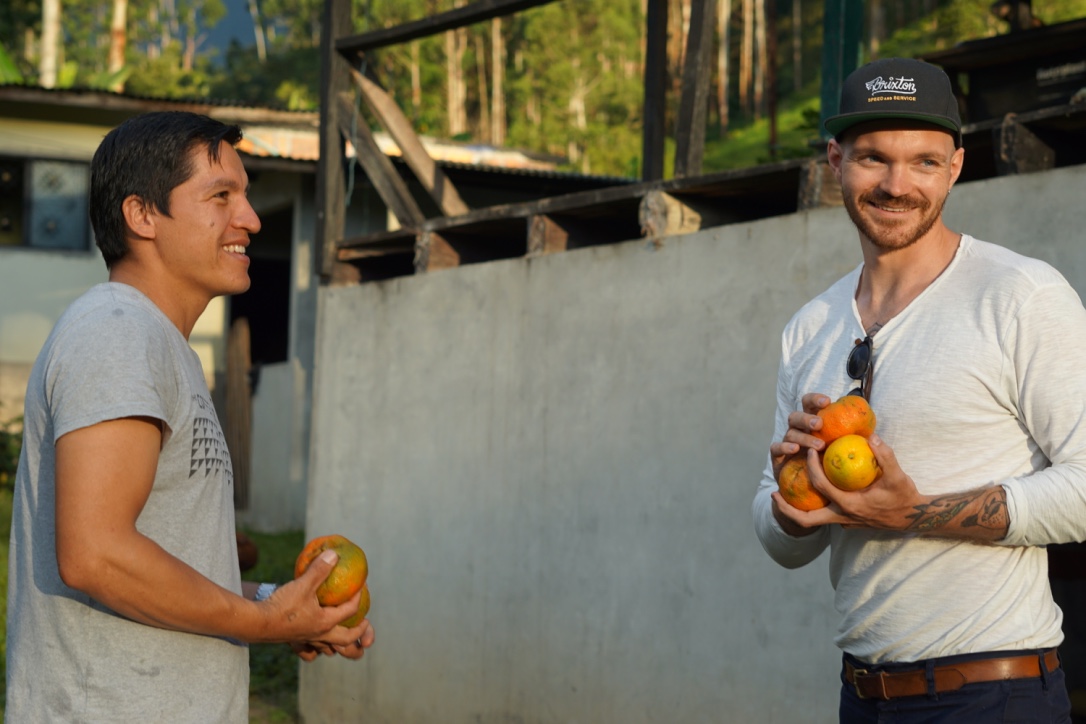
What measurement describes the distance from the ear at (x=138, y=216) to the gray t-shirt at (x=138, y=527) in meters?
0.12

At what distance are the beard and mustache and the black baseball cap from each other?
164 mm

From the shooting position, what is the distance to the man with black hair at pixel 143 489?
2.14 meters

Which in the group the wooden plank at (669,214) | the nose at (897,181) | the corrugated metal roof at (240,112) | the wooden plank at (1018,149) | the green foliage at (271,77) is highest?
the green foliage at (271,77)

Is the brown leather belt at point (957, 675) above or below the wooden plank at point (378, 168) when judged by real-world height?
below

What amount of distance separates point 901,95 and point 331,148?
5670 mm

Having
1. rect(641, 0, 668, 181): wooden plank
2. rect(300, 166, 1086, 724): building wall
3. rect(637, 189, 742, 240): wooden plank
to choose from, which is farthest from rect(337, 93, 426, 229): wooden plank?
rect(637, 189, 742, 240): wooden plank

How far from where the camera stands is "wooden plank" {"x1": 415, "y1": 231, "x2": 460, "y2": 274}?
23.6 ft

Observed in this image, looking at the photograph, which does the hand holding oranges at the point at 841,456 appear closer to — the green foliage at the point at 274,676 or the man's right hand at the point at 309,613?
the man's right hand at the point at 309,613

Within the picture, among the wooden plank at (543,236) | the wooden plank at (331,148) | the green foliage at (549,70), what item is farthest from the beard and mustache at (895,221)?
the green foliage at (549,70)

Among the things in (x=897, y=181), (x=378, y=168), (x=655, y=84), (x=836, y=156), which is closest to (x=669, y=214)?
(x=655, y=84)

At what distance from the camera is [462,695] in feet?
21.6

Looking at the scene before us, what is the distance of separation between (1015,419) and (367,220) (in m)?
12.6

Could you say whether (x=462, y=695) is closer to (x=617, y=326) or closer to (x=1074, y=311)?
(x=617, y=326)

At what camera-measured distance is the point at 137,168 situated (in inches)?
96.8
